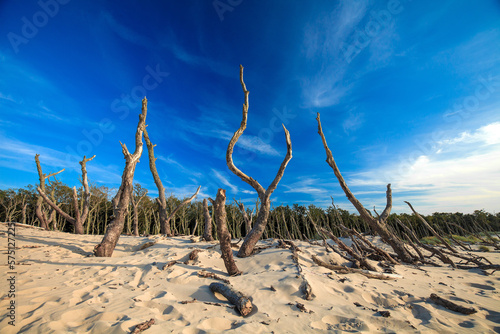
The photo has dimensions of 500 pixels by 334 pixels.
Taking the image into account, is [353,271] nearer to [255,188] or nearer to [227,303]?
[227,303]

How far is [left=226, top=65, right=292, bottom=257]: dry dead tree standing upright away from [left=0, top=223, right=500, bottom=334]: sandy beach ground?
48 cm

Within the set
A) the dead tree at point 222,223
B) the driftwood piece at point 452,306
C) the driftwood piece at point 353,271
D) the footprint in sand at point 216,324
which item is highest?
the dead tree at point 222,223

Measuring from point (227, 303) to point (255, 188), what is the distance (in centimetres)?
337

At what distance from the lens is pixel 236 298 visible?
8.96 feet

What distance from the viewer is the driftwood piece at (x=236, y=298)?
2562 millimetres

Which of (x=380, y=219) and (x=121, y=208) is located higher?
(x=121, y=208)

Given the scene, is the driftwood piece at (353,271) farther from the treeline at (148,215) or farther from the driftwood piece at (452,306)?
the treeline at (148,215)

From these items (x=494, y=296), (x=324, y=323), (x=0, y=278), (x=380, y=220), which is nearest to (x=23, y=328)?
(x=0, y=278)

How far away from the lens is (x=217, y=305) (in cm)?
277

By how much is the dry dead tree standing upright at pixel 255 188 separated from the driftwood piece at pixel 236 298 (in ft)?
7.30

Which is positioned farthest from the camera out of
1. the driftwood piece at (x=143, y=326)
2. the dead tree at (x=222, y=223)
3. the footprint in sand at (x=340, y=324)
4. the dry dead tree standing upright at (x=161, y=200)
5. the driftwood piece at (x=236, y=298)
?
the dry dead tree standing upright at (x=161, y=200)

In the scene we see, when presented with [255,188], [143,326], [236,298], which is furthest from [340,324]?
[255,188]

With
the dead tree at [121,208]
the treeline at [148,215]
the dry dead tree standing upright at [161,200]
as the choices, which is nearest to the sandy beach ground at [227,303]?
the dead tree at [121,208]

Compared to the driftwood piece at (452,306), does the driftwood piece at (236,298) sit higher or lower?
higher
